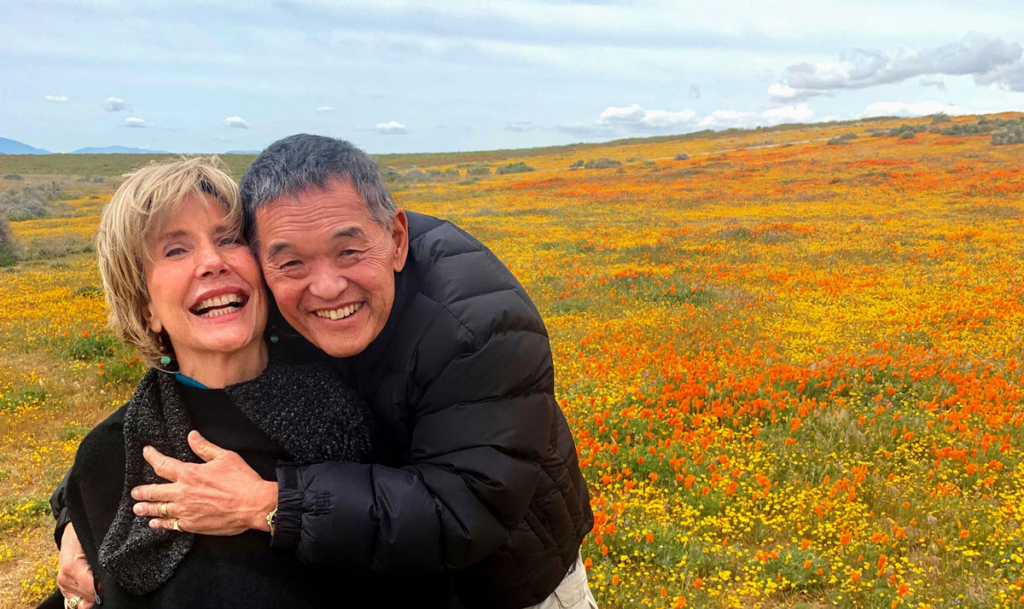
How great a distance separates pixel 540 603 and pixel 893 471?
389 cm

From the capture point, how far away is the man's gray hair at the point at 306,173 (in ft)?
7.26

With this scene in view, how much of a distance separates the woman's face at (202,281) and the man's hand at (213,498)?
1.38 ft

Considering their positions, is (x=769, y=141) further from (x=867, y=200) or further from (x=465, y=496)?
(x=465, y=496)

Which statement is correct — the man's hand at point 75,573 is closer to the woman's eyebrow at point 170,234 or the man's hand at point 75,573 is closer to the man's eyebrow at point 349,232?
the woman's eyebrow at point 170,234

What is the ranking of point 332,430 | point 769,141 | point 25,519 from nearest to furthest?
point 332,430 < point 25,519 < point 769,141

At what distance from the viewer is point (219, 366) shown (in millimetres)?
2395

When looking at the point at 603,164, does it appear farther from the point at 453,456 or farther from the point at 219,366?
the point at 453,456

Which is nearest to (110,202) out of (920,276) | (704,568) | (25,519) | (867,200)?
(704,568)

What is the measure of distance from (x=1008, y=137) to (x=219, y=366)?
46.1m

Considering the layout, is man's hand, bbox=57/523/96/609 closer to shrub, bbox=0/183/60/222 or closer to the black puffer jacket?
the black puffer jacket

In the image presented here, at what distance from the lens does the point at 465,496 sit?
6.69 feet

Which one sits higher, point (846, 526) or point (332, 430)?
point (332, 430)

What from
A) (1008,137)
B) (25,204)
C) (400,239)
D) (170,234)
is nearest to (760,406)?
(400,239)

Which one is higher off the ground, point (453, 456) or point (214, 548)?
point (453, 456)
